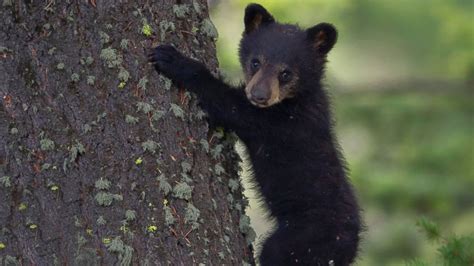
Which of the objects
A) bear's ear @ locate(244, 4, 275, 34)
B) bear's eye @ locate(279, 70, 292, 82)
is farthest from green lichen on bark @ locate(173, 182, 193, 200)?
bear's ear @ locate(244, 4, 275, 34)

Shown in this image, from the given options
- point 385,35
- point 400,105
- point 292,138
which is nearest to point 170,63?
point 292,138

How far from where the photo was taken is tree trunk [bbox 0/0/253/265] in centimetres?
368

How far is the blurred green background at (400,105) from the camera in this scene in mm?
10898

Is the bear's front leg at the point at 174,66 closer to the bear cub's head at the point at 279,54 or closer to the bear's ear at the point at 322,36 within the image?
the bear cub's head at the point at 279,54

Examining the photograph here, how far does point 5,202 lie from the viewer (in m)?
3.70

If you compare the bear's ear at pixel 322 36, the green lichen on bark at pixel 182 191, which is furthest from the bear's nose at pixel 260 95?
the green lichen on bark at pixel 182 191

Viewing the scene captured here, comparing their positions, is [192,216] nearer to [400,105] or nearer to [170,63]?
[170,63]

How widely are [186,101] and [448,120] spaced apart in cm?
895

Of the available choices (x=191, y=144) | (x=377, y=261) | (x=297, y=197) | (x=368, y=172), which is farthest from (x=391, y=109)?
(x=191, y=144)

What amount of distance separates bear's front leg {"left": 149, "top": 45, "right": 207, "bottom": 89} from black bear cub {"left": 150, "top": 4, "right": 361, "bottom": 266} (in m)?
0.05

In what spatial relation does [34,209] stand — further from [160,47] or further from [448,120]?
[448,120]

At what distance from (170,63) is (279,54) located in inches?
40.0

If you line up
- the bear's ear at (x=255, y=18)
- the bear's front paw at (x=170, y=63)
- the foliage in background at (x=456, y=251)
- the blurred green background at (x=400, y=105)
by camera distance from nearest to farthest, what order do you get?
the bear's front paw at (x=170, y=63)
the foliage in background at (x=456, y=251)
the bear's ear at (x=255, y=18)
the blurred green background at (x=400, y=105)

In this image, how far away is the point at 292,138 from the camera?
184 inches
